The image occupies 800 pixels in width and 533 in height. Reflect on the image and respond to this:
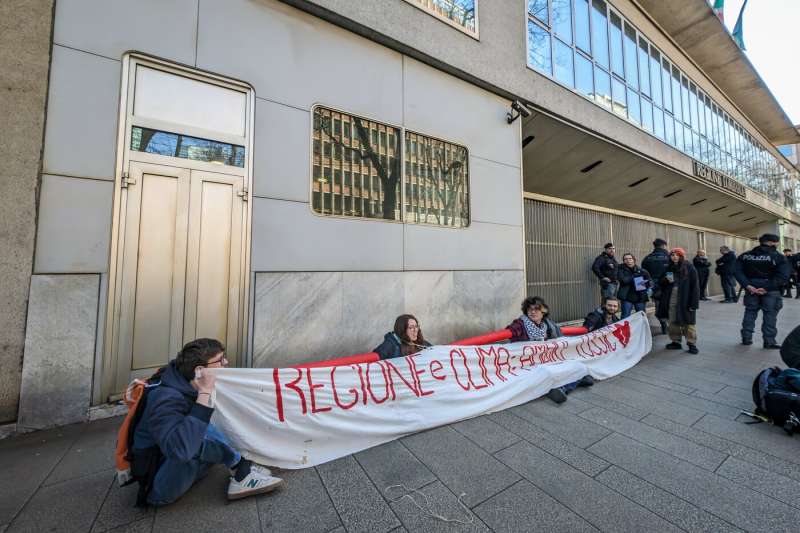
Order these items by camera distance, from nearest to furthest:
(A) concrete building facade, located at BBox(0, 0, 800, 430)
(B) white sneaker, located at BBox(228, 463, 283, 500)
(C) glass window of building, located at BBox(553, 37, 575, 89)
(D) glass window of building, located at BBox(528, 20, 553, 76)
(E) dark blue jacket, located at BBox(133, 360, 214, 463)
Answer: (E) dark blue jacket, located at BBox(133, 360, 214, 463), (B) white sneaker, located at BBox(228, 463, 283, 500), (A) concrete building facade, located at BBox(0, 0, 800, 430), (D) glass window of building, located at BBox(528, 20, 553, 76), (C) glass window of building, located at BBox(553, 37, 575, 89)

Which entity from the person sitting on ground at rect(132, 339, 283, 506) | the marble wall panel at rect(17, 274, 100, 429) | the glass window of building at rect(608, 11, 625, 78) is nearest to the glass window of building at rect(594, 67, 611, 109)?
the glass window of building at rect(608, 11, 625, 78)

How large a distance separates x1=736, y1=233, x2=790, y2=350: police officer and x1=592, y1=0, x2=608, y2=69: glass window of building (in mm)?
6312

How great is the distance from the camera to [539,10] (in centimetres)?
752

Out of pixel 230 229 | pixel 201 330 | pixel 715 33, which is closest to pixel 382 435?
pixel 201 330

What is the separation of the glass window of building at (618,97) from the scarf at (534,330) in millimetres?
8240

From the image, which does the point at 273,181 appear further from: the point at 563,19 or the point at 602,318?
the point at 563,19

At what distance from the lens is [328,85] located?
4719 millimetres

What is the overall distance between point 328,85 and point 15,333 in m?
4.57

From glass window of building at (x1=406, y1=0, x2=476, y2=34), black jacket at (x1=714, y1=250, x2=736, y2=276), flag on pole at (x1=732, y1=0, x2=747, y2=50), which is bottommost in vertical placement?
black jacket at (x1=714, y1=250, x2=736, y2=276)

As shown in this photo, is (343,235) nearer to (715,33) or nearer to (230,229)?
(230,229)

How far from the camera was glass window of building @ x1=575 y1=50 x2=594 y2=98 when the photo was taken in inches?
324

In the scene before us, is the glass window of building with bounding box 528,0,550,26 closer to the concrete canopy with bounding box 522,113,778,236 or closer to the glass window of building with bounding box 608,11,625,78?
the concrete canopy with bounding box 522,113,778,236

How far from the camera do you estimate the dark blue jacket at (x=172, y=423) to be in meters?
1.86

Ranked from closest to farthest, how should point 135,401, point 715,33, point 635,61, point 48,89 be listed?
point 135,401, point 48,89, point 635,61, point 715,33
